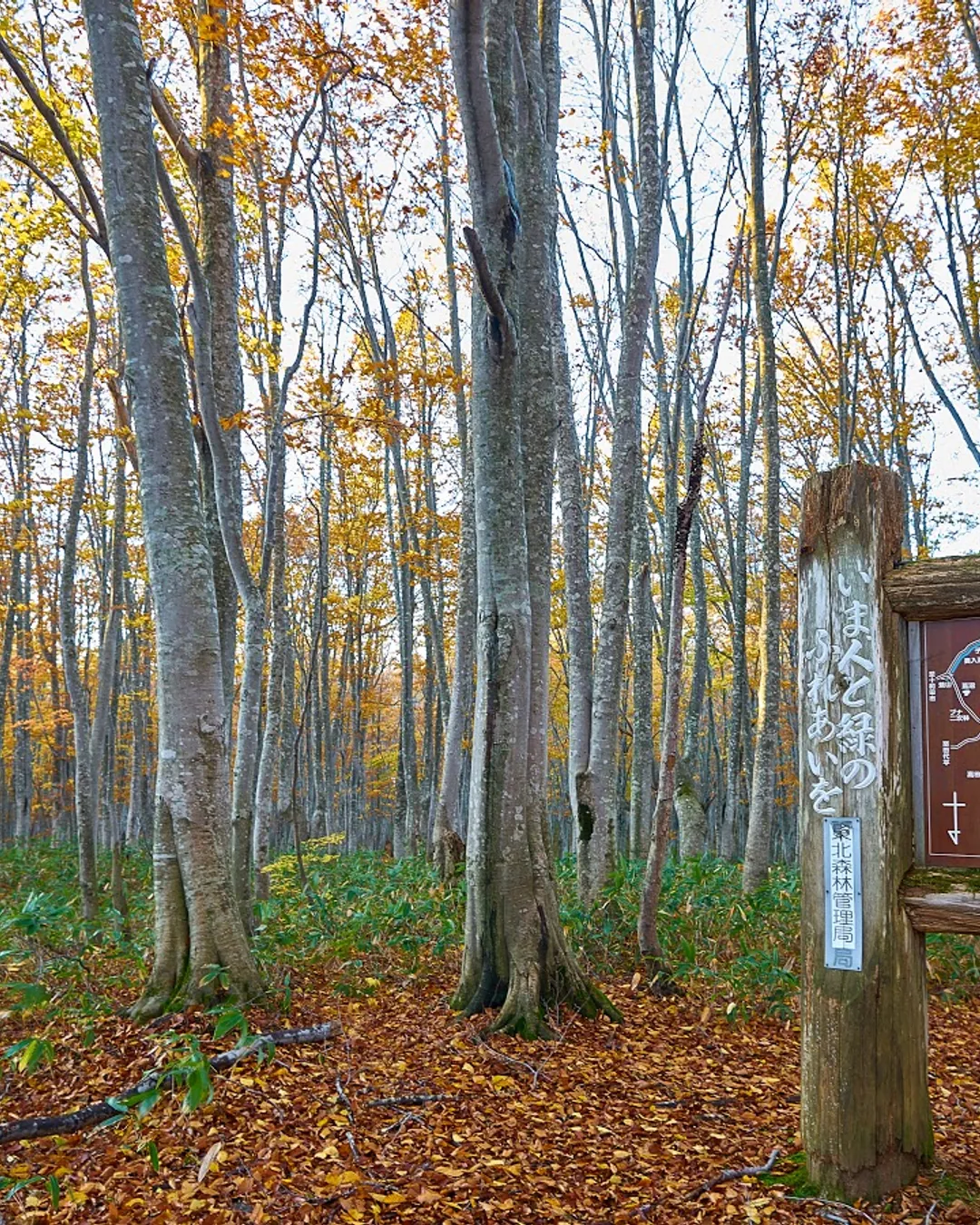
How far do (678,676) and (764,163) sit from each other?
808cm

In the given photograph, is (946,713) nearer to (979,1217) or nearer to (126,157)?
(979,1217)

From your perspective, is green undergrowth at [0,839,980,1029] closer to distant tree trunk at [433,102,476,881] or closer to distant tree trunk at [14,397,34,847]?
distant tree trunk at [433,102,476,881]

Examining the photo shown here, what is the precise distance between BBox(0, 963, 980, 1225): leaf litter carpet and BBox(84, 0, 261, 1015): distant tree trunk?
40 cm

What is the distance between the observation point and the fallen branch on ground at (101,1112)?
3094 millimetres

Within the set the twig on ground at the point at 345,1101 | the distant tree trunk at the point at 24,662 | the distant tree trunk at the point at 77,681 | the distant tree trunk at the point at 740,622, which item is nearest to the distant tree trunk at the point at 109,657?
the distant tree trunk at the point at 77,681

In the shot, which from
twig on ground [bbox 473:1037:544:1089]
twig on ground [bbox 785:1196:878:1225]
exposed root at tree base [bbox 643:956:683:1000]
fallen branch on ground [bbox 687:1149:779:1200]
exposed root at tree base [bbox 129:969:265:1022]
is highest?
exposed root at tree base [bbox 129:969:265:1022]

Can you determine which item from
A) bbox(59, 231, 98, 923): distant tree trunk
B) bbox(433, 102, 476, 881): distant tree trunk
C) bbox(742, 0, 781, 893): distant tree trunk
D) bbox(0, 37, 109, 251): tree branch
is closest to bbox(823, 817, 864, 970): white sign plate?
bbox(0, 37, 109, 251): tree branch

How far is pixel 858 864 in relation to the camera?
9.56 ft

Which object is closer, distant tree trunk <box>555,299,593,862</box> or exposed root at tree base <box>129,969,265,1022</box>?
exposed root at tree base <box>129,969,265,1022</box>

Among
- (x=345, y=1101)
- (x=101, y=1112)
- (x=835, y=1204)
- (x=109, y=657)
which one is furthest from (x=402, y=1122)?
(x=109, y=657)

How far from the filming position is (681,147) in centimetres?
1104

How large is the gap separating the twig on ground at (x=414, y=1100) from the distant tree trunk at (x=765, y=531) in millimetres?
5555

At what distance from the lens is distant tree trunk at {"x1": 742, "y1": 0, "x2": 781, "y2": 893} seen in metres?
8.70

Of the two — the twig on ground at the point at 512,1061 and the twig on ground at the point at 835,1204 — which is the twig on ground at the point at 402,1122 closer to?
the twig on ground at the point at 512,1061
